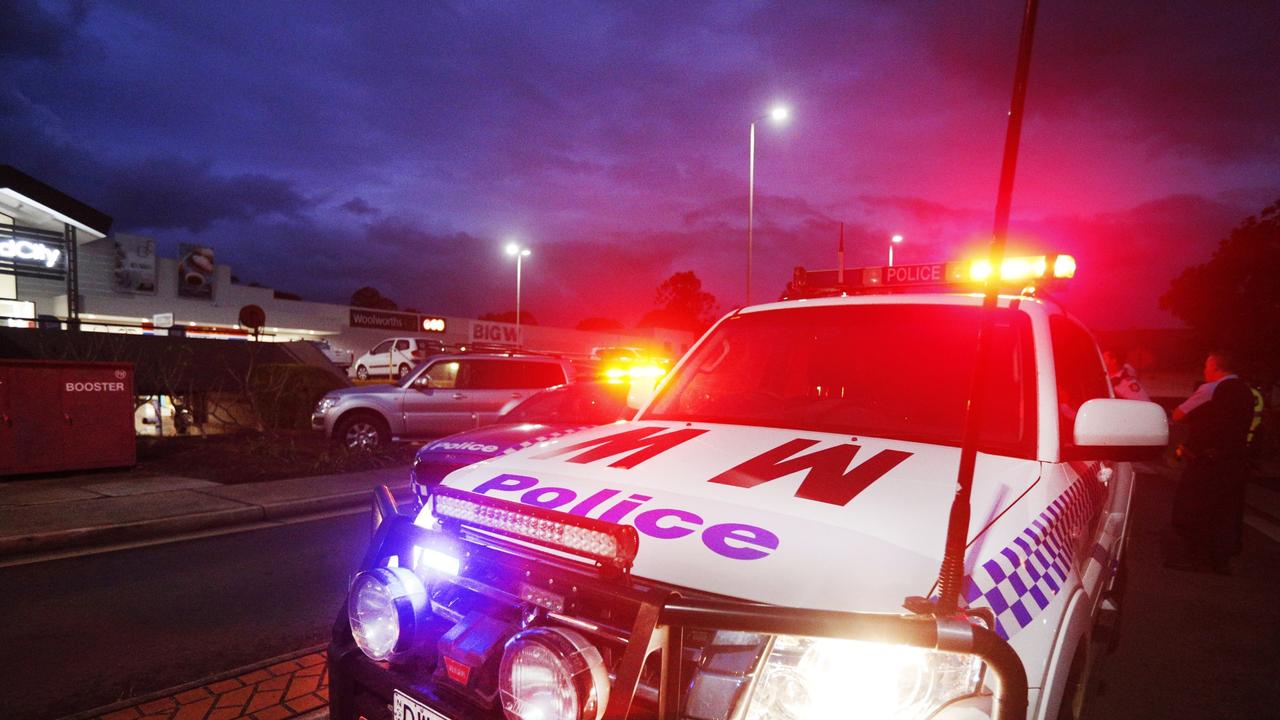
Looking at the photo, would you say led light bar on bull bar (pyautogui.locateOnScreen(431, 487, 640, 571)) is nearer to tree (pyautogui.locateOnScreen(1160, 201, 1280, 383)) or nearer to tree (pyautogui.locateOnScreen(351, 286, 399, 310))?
tree (pyautogui.locateOnScreen(1160, 201, 1280, 383))

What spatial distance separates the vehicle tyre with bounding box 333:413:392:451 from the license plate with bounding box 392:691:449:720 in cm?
1024

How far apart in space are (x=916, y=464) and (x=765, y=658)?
0.93m

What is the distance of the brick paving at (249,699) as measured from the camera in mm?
3193

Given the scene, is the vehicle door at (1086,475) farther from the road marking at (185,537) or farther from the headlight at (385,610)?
the road marking at (185,537)

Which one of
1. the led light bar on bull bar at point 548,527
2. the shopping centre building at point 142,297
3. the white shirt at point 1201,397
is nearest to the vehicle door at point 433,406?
the shopping centre building at point 142,297

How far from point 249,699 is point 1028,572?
11.6 ft

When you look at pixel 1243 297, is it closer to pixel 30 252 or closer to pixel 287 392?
pixel 287 392

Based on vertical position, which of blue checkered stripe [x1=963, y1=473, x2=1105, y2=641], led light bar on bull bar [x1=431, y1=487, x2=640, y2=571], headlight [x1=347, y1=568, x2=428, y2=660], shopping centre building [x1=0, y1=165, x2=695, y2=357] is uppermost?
shopping centre building [x1=0, y1=165, x2=695, y2=357]

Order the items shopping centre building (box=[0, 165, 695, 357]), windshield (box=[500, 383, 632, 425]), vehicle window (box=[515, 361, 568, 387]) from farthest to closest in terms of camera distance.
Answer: shopping centre building (box=[0, 165, 695, 357]) → vehicle window (box=[515, 361, 568, 387]) → windshield (box=[500, 383, 632, 425])

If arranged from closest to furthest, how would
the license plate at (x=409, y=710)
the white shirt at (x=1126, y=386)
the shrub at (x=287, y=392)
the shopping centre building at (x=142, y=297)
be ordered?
the license plate at (x=409, y=710), the white shirt at (x=1126, y=386), the shrub at (x=287, y=392), the shopping centre building at (x=142, y=297)

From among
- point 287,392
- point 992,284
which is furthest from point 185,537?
point 287,392

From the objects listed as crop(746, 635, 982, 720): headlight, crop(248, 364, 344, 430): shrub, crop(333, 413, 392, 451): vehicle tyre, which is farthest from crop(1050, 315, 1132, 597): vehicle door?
crop(248, 364, 344, 430): shrub

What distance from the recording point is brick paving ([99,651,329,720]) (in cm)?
319

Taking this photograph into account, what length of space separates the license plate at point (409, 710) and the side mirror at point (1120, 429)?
2.13 meters
